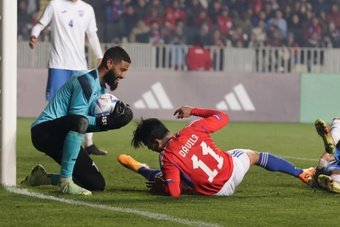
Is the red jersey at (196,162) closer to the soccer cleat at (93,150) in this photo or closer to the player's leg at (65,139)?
the player's leg at (65,139)

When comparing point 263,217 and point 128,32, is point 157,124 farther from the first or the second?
point 128,32

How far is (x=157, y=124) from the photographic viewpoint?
977cm

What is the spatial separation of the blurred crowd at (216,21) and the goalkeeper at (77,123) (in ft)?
51.7

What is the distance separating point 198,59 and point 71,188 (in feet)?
49.6

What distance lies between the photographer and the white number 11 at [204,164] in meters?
9.63

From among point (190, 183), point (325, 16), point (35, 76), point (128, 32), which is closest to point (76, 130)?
point (190, 183)

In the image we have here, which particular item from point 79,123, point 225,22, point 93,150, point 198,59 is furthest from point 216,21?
point 79,123

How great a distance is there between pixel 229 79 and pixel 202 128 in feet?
47.8

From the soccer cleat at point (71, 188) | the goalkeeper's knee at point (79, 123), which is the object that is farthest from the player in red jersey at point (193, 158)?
the soccer cleat at point (71, 188)

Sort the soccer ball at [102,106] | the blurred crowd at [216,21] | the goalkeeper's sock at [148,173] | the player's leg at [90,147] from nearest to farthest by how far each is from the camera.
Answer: the soccer ball at [102,106], the goalkeeper's sock at [148,173], the player's leg at [90,147], the blurred crowd at [216,21]

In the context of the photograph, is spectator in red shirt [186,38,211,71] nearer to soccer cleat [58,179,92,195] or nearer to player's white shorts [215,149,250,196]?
player's white shorts [215,149,250,196]

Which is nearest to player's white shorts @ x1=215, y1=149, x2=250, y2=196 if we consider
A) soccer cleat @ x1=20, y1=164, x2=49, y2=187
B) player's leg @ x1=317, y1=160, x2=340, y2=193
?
player's leg @ x1=317, y1=160, x2=340, y2=193

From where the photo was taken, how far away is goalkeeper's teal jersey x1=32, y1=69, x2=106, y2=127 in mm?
9828

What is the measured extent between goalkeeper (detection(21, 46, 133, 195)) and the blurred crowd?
51.7 ft
